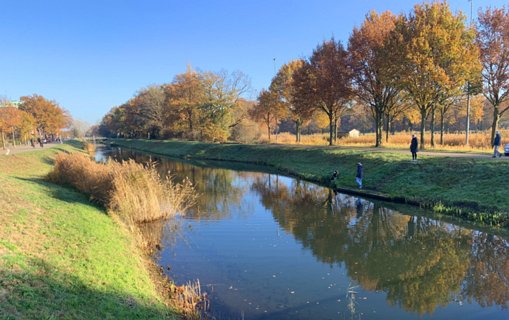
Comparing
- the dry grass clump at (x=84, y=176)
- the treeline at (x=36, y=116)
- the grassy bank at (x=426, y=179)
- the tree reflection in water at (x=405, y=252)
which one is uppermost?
the treeline at (x=36, y=116)

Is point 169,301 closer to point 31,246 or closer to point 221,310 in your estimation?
point 221,310

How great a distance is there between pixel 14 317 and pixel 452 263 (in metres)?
11.0

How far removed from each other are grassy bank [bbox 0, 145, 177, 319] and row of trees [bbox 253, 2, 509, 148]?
26.0 m

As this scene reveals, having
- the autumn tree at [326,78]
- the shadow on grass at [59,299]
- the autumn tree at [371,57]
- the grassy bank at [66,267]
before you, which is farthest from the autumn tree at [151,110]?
the shadow on grass at [59,299]

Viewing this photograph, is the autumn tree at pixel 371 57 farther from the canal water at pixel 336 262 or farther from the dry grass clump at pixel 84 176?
the dry grass clump at pixel 84 176

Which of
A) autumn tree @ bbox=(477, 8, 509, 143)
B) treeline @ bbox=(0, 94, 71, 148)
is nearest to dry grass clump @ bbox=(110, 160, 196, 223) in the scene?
autumn tree @ bbox=(477, 8, 509, 143)

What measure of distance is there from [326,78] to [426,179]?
18.0 metres

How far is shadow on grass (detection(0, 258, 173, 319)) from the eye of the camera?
191 inches

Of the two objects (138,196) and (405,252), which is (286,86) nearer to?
(138,196)

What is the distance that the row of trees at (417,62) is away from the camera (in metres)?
26.8

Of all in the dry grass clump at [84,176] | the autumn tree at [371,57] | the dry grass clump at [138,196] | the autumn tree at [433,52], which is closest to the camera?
the dry grass clump at [138,196]

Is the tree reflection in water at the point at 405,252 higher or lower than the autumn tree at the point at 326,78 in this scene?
lower

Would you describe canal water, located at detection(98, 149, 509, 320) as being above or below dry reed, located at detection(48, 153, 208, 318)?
below

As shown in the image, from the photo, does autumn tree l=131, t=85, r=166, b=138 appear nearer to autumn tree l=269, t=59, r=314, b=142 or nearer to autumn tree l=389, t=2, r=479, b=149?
autumn tree l=269, t=59, r=314, b=142
